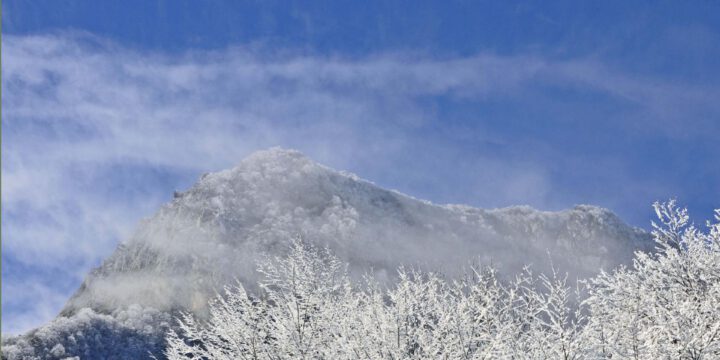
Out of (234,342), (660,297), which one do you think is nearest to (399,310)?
(234,342)

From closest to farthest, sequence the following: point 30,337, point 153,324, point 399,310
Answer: point 399,310, point 30,337, point 153,324

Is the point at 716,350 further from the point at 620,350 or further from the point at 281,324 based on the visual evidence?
the point at 281,324

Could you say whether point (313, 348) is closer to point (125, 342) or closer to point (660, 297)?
point (660, 297)

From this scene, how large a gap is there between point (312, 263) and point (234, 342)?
2599 mm

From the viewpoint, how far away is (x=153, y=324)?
181 m

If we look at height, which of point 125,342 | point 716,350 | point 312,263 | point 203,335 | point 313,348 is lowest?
point 716,350

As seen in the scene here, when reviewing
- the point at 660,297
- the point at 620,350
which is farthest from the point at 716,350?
the point at 660,297

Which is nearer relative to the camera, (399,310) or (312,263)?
(399,310)

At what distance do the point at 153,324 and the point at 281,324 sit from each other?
176 m

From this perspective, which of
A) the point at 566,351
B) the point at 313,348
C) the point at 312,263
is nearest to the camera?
the point at 566,351

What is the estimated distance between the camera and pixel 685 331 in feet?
38.8

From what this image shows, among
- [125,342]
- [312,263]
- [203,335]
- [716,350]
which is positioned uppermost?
[125,342]

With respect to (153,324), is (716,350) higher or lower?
lower

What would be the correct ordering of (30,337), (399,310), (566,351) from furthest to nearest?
(30,337) → (399,310) → (566,351)
